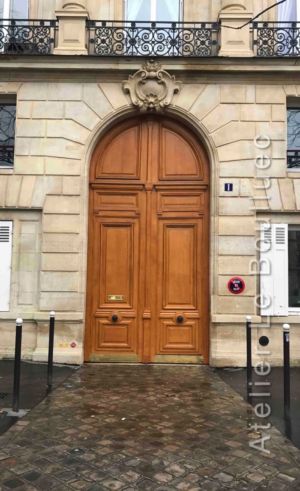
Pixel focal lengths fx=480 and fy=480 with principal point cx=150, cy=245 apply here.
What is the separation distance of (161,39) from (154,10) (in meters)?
0.87

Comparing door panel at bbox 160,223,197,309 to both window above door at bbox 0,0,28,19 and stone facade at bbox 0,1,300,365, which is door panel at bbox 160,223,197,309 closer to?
stone facade at bbox 0,1,300,365

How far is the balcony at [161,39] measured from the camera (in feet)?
30.5

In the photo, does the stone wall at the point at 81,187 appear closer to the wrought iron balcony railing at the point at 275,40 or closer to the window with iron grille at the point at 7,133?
the window with iron grille at the point at 7,133

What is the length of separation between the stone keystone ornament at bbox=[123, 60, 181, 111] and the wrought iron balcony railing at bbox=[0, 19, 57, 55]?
185cm

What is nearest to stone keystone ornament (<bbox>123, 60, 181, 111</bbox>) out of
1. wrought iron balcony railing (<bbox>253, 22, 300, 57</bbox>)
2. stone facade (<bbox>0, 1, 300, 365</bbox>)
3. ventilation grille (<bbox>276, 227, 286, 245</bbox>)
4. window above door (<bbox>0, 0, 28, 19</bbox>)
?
stone facade (<bbox>0, 1, 300, 365</bbox>)

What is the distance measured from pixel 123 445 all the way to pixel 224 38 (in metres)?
7.55

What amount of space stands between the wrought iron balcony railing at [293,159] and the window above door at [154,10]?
355cm

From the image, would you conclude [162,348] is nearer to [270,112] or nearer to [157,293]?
[157,293]

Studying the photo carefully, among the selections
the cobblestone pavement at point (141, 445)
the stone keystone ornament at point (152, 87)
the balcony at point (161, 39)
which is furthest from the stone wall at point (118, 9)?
the cobblestone pavement at point (141, 445)

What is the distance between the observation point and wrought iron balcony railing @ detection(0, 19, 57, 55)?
9453 mm

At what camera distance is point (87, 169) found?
9141 millimetres

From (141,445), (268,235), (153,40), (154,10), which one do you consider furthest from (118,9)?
(141,445)

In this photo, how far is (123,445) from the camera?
15.5 feet

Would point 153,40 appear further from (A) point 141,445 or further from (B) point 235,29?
(A) point 141,445
